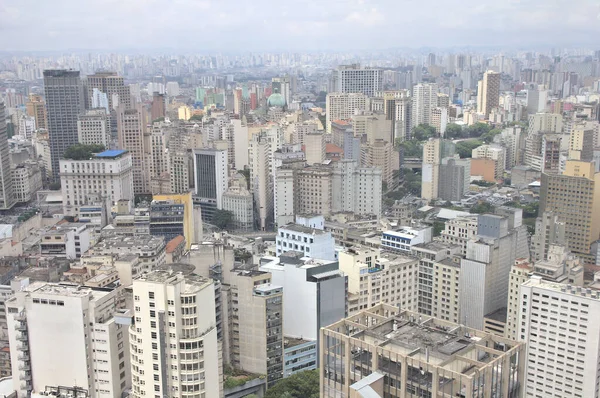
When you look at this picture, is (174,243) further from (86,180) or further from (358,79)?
(358,79)

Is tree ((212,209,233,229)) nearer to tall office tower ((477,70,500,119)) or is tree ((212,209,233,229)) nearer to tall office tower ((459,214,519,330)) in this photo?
tall office tower ((459,214,519,330))

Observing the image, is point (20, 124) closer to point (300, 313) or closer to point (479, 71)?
point (300, 313)

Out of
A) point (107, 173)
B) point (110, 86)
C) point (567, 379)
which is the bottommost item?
point (567, 379)

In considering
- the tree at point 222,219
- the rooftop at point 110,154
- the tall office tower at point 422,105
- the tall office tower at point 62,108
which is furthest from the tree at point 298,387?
the tall office tower at point 422,105

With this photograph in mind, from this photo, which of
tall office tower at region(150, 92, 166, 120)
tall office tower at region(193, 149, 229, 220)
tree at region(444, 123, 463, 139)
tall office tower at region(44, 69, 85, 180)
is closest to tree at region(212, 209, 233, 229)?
tall office tower at region(193, 149, 229, 220)

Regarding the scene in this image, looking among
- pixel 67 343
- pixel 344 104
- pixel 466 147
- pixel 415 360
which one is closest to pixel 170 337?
pixel 67 343

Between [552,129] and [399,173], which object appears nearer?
[399,173]

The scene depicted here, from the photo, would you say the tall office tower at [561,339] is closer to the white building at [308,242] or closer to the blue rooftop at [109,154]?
the white building at [308,242]

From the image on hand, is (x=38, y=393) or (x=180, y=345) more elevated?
(x=180, y=345)

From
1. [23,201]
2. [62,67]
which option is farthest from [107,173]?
[62,67]
